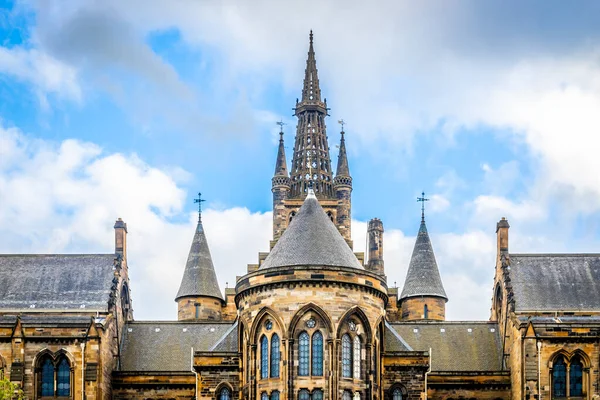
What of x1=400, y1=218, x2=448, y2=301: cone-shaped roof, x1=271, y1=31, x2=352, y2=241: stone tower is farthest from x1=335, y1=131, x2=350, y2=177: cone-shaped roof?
x1=400, y1=218, x2=448, y2=301: cone-shaped roof

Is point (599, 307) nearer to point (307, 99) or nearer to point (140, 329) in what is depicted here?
point (140, 329)

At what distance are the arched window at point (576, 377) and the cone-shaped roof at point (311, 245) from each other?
14.0m

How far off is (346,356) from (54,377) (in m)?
17.9

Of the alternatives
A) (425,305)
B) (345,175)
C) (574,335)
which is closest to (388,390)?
(574,335)

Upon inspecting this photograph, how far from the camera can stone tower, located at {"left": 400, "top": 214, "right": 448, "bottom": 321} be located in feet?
299

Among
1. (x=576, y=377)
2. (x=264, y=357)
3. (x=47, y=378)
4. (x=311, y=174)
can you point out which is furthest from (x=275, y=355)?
(x=311, y=174)

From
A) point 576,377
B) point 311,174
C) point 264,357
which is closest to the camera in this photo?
point 264,357

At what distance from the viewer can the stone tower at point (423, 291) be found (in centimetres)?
9100

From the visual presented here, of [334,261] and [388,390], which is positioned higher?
[334,261]

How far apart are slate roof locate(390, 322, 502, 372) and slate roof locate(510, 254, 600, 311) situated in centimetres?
388

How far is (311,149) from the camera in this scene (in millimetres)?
107688

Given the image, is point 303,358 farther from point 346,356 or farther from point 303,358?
point 346,356

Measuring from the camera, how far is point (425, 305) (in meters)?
91.1

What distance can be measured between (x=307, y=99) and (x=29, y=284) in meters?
34.8
